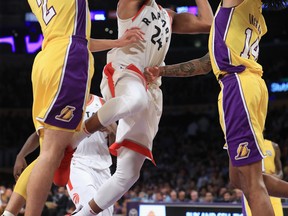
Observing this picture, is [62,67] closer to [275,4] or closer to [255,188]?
[255,188]

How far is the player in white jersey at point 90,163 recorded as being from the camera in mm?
6195

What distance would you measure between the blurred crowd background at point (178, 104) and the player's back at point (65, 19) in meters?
15.2

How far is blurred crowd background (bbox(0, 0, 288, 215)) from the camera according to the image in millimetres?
21155

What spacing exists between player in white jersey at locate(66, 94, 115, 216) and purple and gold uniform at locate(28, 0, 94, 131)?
1.96 meters

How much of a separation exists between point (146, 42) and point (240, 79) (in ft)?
3.01

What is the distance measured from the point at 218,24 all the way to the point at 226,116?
0.71 meters

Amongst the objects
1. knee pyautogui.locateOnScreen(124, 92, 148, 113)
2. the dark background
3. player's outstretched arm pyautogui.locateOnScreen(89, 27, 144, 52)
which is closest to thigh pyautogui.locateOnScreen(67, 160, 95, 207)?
knee pyautogui.locateOnScreen(124, 92, 148, 113)

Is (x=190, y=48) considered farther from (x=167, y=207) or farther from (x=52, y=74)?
(x=52, y=74)

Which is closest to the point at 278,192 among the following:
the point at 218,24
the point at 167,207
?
the point at 218,24

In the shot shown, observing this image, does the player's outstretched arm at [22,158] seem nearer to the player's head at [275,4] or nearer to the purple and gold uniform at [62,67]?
the purple and gold uniform at [62,67]

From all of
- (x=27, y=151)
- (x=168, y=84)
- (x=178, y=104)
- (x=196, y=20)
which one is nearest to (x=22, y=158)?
(x=27, y=151)

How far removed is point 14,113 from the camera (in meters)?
25.4

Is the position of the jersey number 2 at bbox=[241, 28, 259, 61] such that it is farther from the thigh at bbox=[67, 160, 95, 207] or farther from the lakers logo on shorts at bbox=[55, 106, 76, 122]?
the thigh at bbox=[67, 160, 95, 207]

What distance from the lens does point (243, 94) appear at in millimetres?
4449
